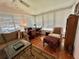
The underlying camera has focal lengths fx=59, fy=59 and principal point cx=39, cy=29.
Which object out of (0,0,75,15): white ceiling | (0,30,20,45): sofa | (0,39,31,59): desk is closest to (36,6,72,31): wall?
(0,0,75,15): white ceiling

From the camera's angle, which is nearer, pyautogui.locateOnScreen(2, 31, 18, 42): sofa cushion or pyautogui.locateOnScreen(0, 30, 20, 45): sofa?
pyautogui.locateOnScreen(0, 30, 20, 45): sofa

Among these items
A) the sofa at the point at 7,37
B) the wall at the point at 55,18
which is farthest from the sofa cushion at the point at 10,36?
the wall at the point at 55,18

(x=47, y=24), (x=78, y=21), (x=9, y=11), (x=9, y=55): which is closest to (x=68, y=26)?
(x=78, y=21)

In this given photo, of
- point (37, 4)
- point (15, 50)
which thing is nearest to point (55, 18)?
point (37, 4)

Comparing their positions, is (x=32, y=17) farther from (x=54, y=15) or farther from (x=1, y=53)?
(x=1, y=53)

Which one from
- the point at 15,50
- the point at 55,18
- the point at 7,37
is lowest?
the point at 15,50

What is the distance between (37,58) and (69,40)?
1.52m

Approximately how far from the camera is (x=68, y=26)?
8.14 feet

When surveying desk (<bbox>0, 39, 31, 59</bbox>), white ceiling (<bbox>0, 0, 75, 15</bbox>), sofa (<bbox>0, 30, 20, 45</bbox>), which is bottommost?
desk (<bbox>0, 39, 31, 59</bbox>)

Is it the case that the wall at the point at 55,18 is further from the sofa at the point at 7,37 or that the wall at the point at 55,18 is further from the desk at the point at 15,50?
the desk at the point at 15,50

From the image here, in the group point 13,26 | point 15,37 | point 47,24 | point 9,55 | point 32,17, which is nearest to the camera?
point 9,55

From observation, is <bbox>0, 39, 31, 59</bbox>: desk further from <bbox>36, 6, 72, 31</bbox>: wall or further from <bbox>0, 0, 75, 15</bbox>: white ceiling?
<bbox>36, 6, 72, 31</bbox>: wall

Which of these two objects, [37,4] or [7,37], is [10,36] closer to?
[7,37]

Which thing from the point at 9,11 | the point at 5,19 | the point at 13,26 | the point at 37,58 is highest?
the point at 9,11
